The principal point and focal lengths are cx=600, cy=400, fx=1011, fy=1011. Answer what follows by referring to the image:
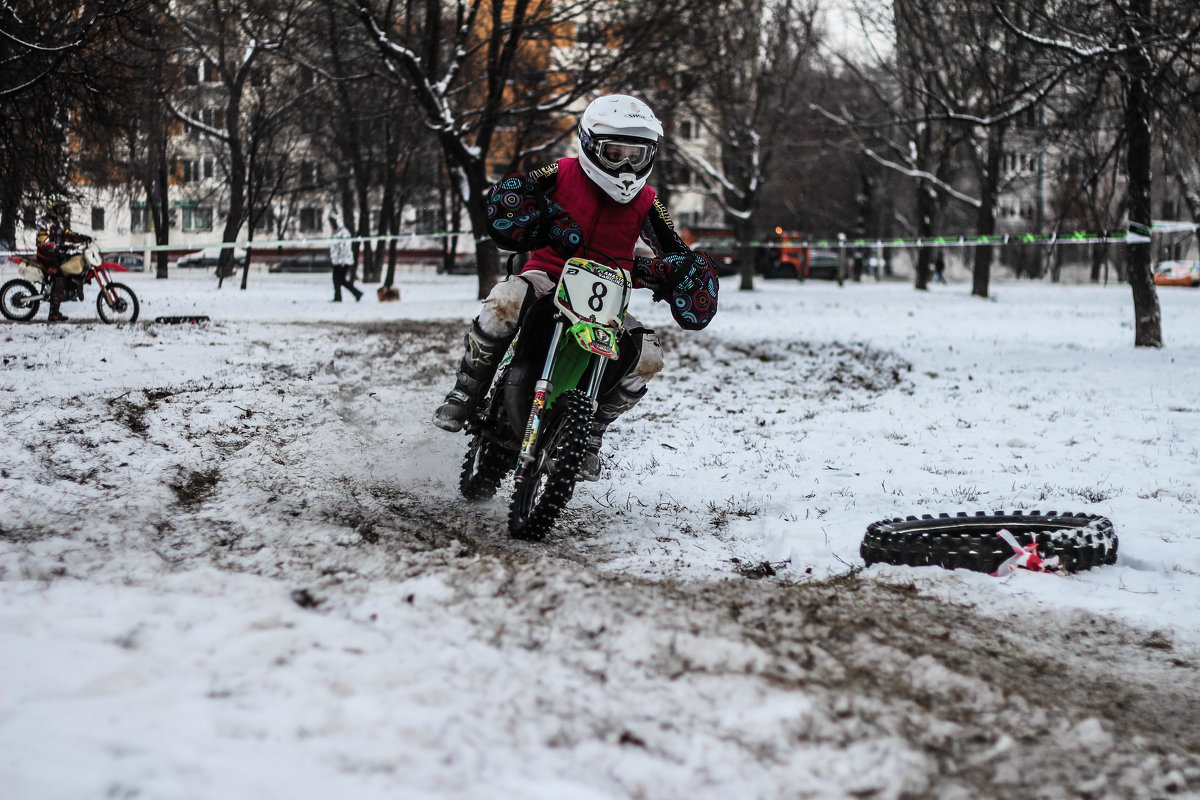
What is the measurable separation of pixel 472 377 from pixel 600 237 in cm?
107

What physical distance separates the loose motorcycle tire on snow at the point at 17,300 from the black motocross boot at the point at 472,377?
1155 cm

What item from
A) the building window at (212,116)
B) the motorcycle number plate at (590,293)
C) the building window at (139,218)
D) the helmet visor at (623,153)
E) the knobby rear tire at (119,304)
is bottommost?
the knobby rear tire at (119,304)

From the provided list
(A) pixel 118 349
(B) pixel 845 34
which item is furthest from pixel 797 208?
(A) pixel 118 349

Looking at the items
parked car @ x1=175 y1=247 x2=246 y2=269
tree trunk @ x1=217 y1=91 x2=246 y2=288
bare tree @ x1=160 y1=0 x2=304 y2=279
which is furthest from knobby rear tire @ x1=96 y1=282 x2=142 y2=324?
parked car @ x1=175 y1=247 x2=246 y2=269

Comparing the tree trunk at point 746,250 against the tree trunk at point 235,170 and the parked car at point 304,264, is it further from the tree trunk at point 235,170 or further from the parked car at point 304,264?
the parked car at point 304,264

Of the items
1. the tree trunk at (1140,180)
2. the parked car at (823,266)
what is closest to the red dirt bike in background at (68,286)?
the tree trunk at (1140,180)

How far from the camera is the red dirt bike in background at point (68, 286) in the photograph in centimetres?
1459

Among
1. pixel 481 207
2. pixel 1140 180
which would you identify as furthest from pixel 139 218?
pixel 1140 180

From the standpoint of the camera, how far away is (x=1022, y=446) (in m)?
7.82

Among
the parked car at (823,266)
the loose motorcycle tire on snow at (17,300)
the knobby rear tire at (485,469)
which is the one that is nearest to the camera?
the knobby rear tire at (485,469)

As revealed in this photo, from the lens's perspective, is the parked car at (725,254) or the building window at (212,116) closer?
the building window at (212,116)

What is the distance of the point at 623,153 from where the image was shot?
16.4ft

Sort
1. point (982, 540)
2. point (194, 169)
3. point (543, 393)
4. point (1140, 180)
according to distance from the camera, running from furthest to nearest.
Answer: point (194, 169)
point (1140, 180)
point (543, 393)
point (982, 540)

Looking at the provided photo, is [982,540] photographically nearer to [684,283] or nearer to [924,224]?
[684,283]
